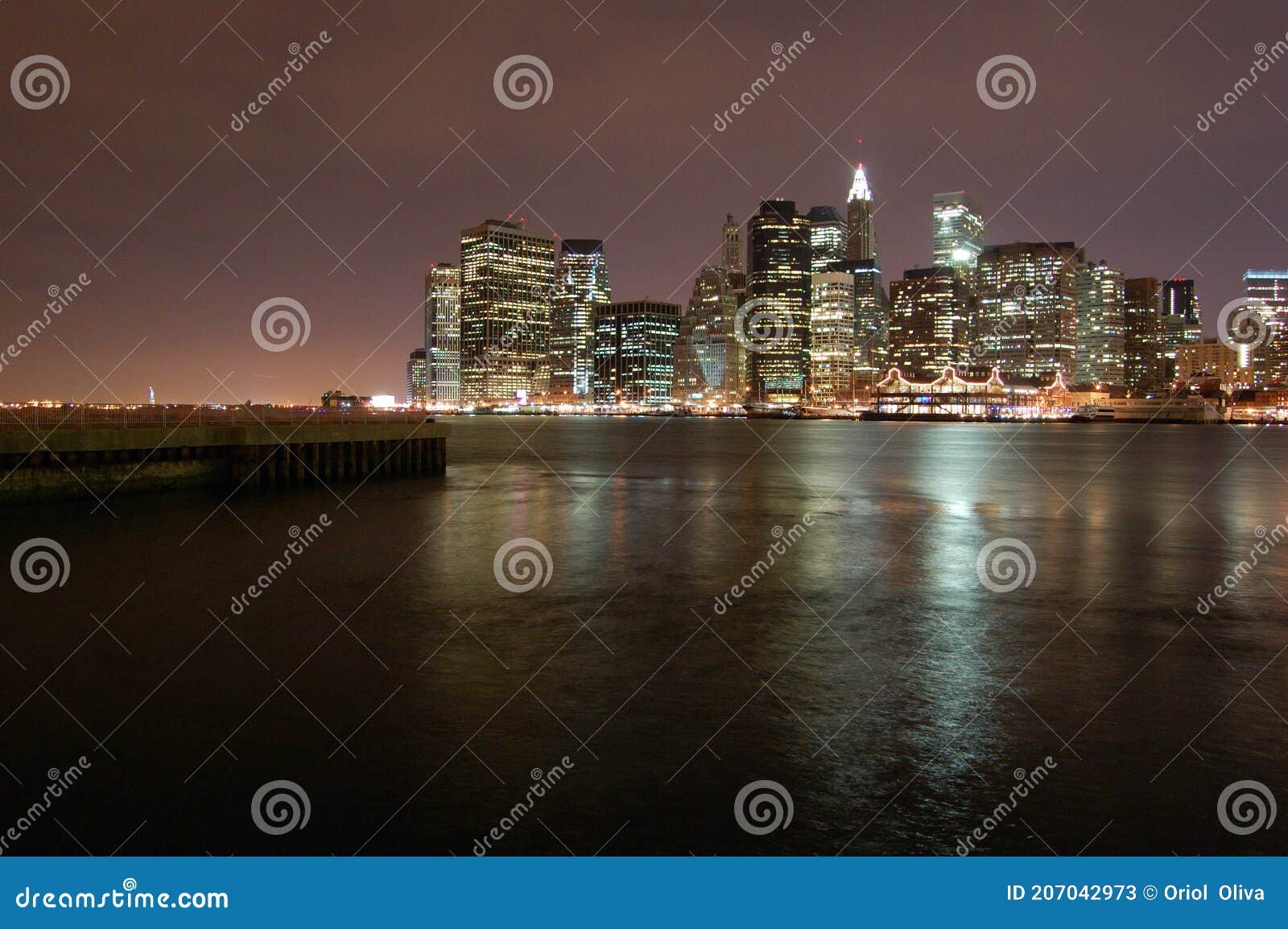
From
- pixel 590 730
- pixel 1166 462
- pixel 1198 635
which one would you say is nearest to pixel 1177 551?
pixel 1198 635

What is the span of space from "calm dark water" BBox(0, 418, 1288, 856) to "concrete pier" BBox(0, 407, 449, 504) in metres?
3.39

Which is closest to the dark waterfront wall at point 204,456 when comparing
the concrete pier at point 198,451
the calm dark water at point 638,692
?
the concrete pier at point 198,451

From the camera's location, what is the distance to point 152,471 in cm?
3228

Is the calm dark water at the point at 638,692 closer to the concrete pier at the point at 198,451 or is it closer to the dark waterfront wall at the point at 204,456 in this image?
the dark waterfront wall at the point at 204,456

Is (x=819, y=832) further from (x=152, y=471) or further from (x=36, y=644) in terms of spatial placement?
(x=152, y=471)

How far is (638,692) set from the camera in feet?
36.5

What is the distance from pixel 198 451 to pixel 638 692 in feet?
93.9

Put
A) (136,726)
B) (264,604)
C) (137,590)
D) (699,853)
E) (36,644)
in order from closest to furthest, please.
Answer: (699,853)
(136,726)
(36,644)
(264,604)
(137,590)

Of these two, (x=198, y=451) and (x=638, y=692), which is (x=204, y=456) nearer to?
(x=198, y=451)

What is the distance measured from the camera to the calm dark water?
765 centimetres

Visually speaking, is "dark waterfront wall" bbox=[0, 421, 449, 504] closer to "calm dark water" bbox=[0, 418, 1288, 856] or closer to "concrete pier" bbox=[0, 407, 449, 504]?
"concrete pier" bbox=[0, 407, 449, 504]

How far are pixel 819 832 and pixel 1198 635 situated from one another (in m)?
9.64

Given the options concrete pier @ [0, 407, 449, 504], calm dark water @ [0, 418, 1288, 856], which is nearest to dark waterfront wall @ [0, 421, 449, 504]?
concrete pier @ [0, 407, 449, 504]

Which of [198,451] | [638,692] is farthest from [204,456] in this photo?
[638,692]
